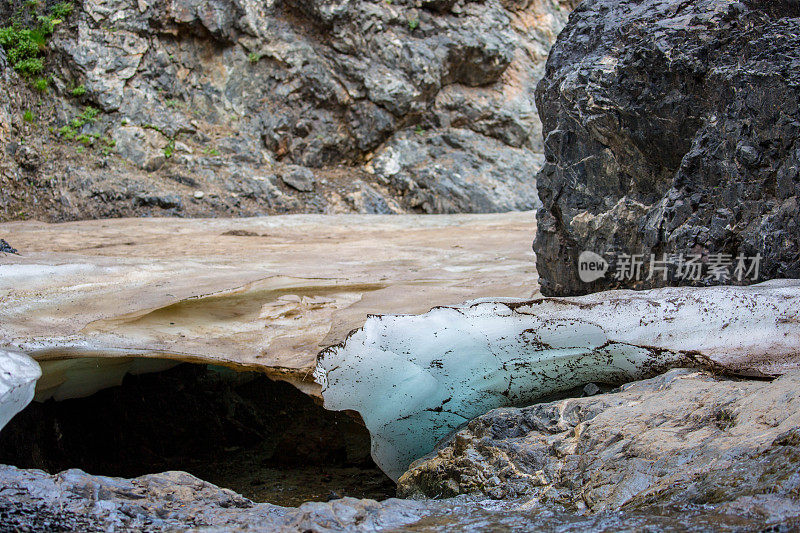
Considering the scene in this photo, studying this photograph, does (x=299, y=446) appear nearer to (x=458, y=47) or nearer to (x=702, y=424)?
(x=702, y=424)

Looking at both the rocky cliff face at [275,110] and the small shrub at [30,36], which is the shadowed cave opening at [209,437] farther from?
the small shrub at [30,36]

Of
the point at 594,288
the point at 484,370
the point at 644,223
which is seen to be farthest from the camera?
the point at 594,288

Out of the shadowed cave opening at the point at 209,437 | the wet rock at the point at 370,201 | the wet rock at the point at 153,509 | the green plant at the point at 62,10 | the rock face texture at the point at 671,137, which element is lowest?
the shadowed cave opening at the point at 209,437

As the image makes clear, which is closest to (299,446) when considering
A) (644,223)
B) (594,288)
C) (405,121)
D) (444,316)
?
(444,316)

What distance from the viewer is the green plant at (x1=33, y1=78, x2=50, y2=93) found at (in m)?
8.64

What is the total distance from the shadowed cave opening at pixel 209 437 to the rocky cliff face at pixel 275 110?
4.51 metres

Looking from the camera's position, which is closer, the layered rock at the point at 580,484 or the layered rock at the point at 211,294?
the layered rock at the point at 580,484

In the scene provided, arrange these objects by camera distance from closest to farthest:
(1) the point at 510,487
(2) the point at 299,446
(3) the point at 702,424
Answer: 1. (3) the point at 702,424
2. (1) the point at 510,487
3. (2) the point at 299,446

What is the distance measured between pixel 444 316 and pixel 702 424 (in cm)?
109

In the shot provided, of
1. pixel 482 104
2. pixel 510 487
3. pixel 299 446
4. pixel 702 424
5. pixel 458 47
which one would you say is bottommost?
pixel 299 446

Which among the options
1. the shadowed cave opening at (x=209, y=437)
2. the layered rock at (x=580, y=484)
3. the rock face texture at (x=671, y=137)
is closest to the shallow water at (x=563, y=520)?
the layered rock at (x=580, y=484)

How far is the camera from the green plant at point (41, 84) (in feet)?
28.3

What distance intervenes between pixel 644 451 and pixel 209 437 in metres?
2.85

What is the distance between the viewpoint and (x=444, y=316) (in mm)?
2684
